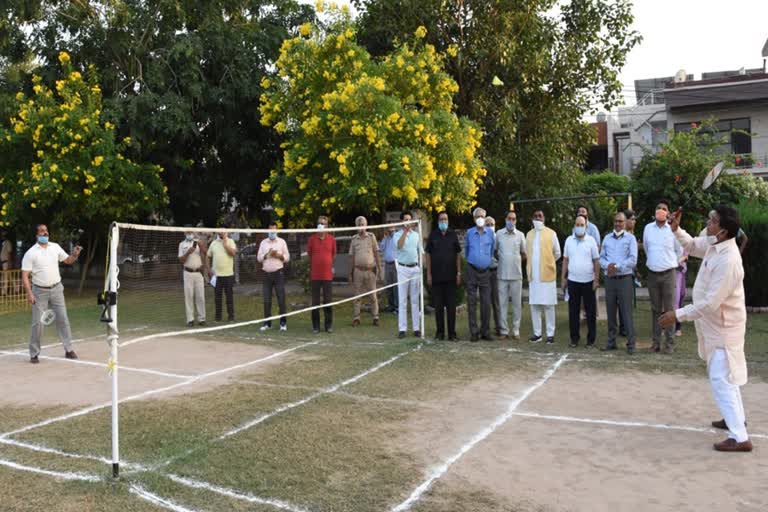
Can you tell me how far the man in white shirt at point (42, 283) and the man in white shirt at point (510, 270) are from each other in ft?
20.8

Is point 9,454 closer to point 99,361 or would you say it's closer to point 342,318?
point 99,361

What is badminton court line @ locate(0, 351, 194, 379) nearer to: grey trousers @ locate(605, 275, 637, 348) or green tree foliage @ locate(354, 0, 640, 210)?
grey trousers @ locate(605, 275, 637, 348)

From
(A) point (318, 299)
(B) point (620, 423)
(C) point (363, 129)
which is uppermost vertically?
(C) point (363, 129)

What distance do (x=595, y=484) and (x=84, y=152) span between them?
629 inches

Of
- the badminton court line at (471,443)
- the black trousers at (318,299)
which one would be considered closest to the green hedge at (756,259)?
the badminton court line at (471,443)

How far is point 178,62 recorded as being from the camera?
1906cm

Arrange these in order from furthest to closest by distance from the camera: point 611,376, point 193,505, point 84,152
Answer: point 84,152, point 611,376, point 193,505

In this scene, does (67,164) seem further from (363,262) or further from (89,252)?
(363,262)

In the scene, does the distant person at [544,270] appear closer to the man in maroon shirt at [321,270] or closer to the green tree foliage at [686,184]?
the man in maroon shirt at [321,270]

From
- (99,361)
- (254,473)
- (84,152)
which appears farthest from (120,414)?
(84,152)

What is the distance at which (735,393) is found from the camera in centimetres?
554

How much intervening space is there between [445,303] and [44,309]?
5.88 metres

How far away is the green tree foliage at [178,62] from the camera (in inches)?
731

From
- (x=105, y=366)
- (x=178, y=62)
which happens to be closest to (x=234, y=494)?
(x=105, y=366)
